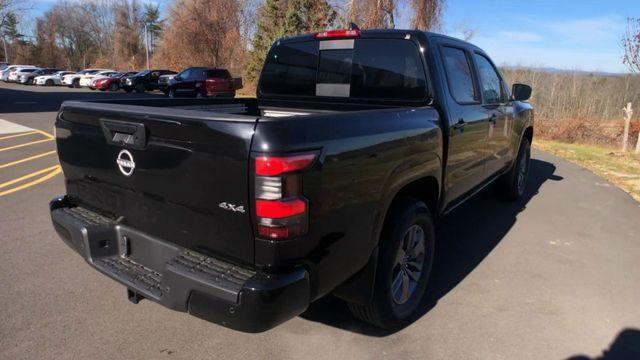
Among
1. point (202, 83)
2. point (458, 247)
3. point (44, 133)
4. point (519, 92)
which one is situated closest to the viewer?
point (458, 247)

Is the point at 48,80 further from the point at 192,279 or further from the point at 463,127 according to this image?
the point at 192,279

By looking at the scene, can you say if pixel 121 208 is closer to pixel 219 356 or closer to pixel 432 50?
pixel 219 356

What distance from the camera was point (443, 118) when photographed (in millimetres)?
3531

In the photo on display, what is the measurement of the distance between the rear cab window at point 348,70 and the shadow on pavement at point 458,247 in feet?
5.24

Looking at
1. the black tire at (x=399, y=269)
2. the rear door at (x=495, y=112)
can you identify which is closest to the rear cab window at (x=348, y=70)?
the black tire at (x=399, y=269)

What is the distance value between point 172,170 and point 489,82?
12.2 feet

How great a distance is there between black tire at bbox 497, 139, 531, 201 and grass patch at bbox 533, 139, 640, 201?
201 centimetres

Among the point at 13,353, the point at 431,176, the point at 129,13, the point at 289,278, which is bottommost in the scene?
the point at 13,353

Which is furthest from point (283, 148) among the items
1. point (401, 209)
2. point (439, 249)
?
point (439, 249)

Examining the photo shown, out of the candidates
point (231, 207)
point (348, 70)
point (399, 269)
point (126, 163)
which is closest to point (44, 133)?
point (348, 70)

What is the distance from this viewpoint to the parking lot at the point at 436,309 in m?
2.91

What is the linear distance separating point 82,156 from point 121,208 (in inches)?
20.1

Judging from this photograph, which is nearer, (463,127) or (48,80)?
(463,127)

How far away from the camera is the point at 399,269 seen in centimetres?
315
